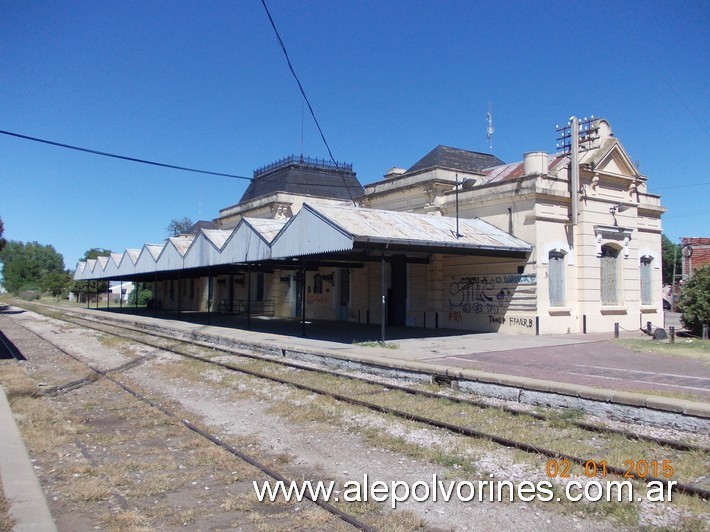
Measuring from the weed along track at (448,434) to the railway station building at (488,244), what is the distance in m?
5.92

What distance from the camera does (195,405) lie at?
9.97 m

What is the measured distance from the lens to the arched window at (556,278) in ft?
69.6

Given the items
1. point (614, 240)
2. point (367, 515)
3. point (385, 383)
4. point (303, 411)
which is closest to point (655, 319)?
point (614, 240)

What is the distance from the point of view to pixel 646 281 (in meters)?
25.7

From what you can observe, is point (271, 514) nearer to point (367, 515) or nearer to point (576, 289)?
Result: point (367, 515)

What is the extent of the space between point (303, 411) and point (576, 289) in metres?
16.1

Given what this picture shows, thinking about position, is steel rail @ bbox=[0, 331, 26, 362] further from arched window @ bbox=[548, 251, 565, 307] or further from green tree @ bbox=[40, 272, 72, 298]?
green tree @ bbox=[40, 272, 72, 298]

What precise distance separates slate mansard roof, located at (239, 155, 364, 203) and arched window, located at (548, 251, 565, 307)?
15.7 m

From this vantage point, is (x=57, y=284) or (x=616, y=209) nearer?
(x=616, y=209)

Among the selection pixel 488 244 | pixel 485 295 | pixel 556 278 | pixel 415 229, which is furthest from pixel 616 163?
pixel 415 229

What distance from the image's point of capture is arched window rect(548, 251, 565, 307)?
2122 centimetres

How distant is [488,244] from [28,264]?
121 metres

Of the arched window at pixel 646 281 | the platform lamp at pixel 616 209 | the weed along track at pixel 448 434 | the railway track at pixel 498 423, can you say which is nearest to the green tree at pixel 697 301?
the arched window at pixel 646 281

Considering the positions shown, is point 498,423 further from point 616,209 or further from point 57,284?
point 57,284
